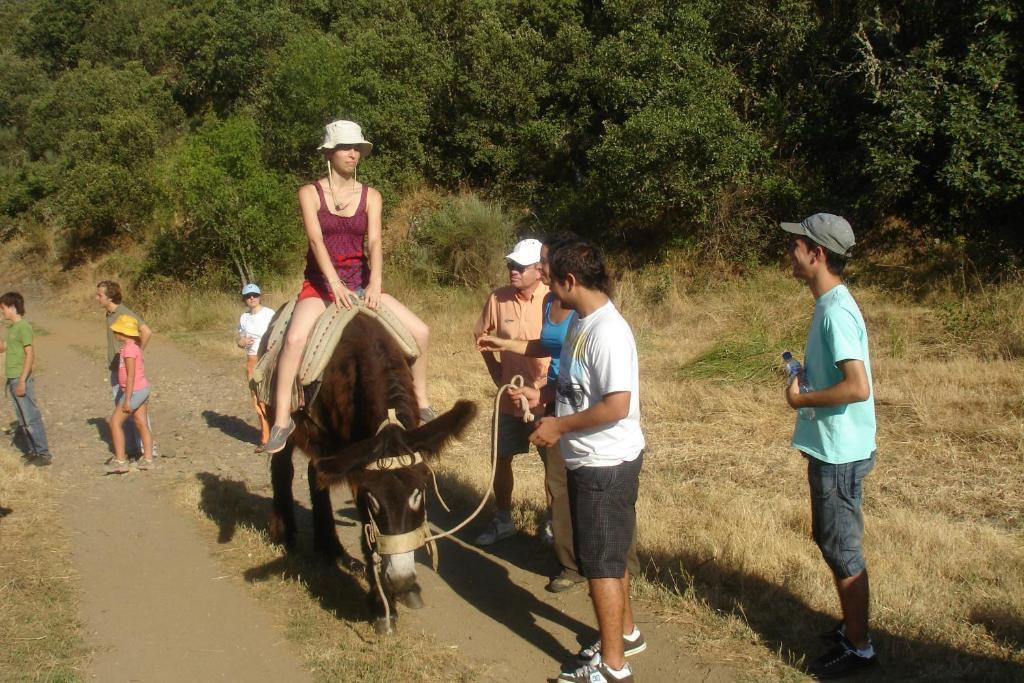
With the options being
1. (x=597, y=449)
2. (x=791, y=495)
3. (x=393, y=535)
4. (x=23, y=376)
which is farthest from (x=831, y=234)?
(x=23, y=376)

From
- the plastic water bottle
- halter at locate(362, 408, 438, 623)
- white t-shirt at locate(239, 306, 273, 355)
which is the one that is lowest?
halter at locate(362, 408, 438, 623)

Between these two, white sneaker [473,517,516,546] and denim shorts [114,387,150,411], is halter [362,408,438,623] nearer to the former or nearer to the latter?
white sneaker [473,517,516,546]

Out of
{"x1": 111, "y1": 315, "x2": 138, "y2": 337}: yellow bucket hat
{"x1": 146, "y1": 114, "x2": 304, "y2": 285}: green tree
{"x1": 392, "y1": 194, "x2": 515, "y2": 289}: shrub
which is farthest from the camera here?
{"x1": 146, "y1": 114, "x2": 304, "y2": 285}: green tree

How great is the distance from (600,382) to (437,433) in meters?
1.14

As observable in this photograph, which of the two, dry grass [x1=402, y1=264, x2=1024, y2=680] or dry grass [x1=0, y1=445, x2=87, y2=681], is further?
dry grass [x1=0, y1=445, x2=87, y2=681]

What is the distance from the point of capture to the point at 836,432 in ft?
13.6

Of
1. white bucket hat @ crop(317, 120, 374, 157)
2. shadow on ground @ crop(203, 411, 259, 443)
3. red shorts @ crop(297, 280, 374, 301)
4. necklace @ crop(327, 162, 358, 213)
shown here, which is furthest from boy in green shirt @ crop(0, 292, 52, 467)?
white bucket hat @ crop(317, 120, 374, 157)

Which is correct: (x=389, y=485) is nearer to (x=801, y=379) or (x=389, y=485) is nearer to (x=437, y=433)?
(x=437, y=433)

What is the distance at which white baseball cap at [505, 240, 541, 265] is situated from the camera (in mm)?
5629

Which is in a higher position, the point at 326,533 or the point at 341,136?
the point at 341,136

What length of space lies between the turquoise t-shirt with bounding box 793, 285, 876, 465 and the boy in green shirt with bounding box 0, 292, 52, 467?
26.1ft

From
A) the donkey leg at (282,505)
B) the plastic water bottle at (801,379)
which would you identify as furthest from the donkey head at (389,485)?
the donkey leg at (282,505)

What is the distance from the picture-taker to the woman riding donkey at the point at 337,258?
18.5ft

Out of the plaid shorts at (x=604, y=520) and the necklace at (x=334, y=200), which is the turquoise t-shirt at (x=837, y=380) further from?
the necklace at (x=334, y=200)
